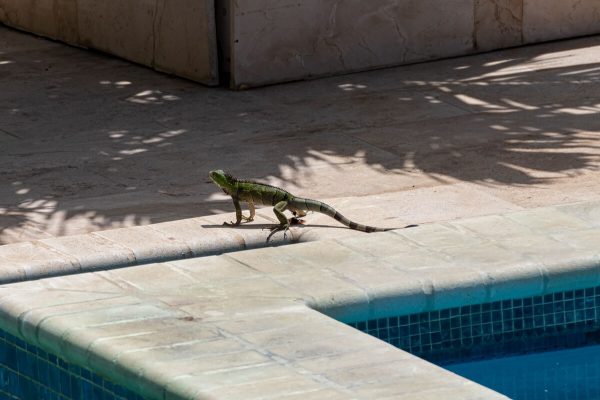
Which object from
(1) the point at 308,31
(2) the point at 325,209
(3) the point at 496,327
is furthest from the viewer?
(1) the point at 308,31

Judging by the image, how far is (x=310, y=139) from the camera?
10.6 m

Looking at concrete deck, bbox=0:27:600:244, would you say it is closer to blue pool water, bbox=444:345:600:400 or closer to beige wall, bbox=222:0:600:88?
beige wall, bbox=222:0:600:88

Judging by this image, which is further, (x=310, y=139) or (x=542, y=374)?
(x=310, y=139)

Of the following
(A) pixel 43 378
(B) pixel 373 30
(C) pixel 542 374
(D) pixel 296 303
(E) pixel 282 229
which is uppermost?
(D) pixel 296 303

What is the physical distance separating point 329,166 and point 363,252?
96.4 inches

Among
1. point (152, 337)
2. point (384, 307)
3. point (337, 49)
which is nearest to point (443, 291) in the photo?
point (384, 307)

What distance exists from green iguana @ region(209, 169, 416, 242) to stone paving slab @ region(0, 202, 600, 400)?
423mm

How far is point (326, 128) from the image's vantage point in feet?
35.9

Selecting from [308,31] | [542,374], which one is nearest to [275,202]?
[542,374]

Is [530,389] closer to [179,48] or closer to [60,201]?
[60,201]

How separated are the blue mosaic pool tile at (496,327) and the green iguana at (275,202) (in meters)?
1.17

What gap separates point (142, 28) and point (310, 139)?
3.09m

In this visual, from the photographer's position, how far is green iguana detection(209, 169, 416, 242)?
8.16m

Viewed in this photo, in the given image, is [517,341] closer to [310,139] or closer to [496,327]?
[496,327]
